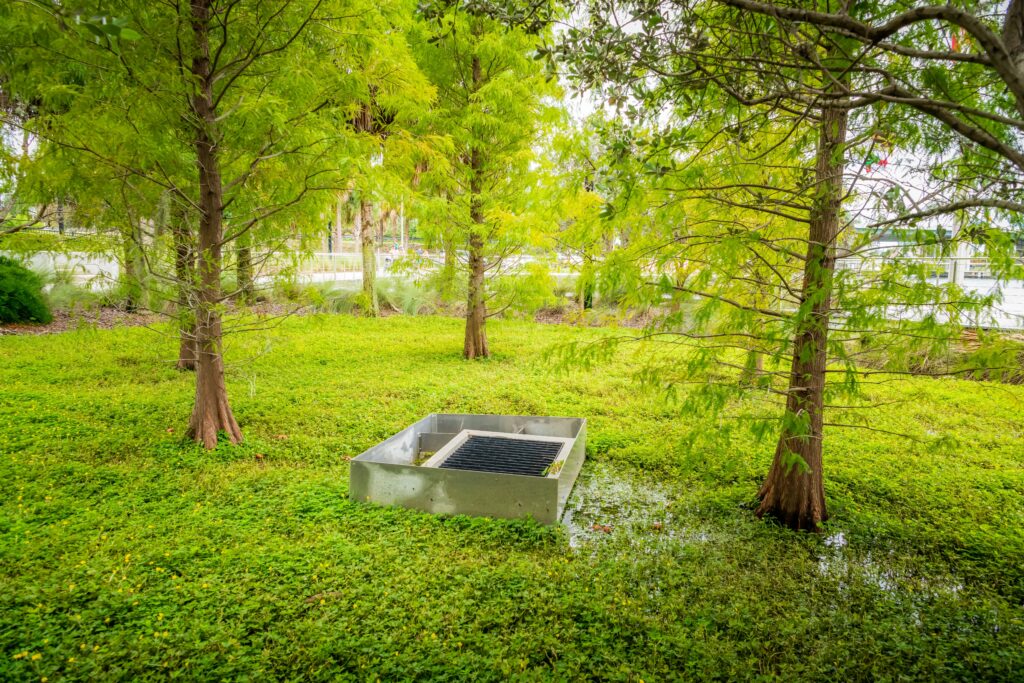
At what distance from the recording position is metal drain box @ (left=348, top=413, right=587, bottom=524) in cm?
426

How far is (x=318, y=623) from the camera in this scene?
9.80 feet

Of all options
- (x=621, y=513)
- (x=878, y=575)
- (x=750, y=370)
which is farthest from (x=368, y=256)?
(x=878, y=575)

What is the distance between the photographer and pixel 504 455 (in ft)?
16.9

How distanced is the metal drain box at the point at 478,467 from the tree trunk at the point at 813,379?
168 centimetres

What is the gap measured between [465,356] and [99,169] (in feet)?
21.1

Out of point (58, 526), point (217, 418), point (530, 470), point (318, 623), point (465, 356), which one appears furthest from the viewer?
point (465, 356)

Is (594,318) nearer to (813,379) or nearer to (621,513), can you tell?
Result: (621,513)

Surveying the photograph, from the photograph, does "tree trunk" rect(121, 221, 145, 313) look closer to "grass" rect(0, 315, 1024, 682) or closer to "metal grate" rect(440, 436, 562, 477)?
"grass" rect(0, 315, 1024, 682)

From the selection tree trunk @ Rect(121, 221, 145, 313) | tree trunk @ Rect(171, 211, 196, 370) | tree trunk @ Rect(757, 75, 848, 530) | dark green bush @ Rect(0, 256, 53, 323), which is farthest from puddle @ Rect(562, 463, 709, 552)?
dark green bush @ Rect(0, 256, 53, 323)

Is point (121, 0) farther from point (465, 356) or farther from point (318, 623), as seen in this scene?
point (465, 356)

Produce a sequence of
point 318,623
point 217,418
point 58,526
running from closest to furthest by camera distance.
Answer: point 318,623 < point 58,526 < point 217,418

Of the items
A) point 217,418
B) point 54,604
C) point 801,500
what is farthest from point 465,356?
point 54,604

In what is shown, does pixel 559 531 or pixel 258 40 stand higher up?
pixel 258 40

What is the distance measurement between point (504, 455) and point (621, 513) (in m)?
1.19
